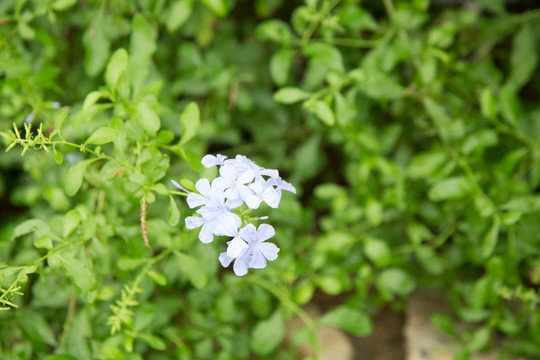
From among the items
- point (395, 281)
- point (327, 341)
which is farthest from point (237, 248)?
point (327, 341)

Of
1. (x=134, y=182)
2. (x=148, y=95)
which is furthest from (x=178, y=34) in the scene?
(x=134, y=182)

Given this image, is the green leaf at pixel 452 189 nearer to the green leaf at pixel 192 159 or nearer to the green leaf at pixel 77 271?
the green leaf at pixel 192 159

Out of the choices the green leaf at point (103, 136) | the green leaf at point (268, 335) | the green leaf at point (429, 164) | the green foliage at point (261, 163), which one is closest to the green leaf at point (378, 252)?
the green foliage at point (261, 163)

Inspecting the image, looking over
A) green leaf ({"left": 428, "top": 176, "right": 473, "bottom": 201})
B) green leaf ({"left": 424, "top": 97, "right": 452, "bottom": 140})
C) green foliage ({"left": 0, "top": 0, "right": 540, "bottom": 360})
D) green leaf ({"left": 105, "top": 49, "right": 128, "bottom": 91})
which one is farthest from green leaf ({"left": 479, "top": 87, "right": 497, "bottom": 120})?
green leaf ({"left": 105, "top": 49, "right": 128, "bottom": 91})

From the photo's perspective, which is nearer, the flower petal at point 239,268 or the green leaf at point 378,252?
the flower petal at point 239,268

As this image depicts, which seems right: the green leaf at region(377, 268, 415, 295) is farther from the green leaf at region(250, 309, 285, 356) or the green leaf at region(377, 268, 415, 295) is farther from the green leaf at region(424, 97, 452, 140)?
the green leaf at region(424, 97, 452, 140)

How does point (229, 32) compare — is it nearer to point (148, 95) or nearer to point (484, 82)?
point (148, 95)
